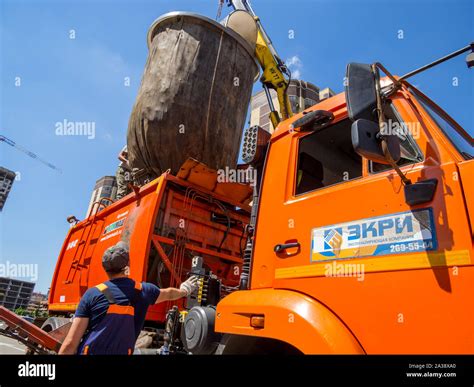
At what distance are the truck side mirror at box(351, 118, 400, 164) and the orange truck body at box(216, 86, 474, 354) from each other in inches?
8.0

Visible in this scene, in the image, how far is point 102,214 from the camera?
5.01 metres

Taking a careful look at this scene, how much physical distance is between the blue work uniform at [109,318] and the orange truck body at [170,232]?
1.24 metres

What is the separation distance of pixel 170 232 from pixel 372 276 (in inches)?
98.6

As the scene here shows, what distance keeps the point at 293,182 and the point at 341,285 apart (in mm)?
812

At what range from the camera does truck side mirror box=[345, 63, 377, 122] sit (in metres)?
1.83

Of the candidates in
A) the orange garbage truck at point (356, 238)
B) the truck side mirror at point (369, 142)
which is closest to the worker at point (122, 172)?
the orange garbage truck at point (356, 238)

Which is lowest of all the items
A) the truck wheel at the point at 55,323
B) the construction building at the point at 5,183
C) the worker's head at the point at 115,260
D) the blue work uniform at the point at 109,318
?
the truck wheel at the point at 55,323

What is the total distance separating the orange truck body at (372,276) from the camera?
1.52 m
